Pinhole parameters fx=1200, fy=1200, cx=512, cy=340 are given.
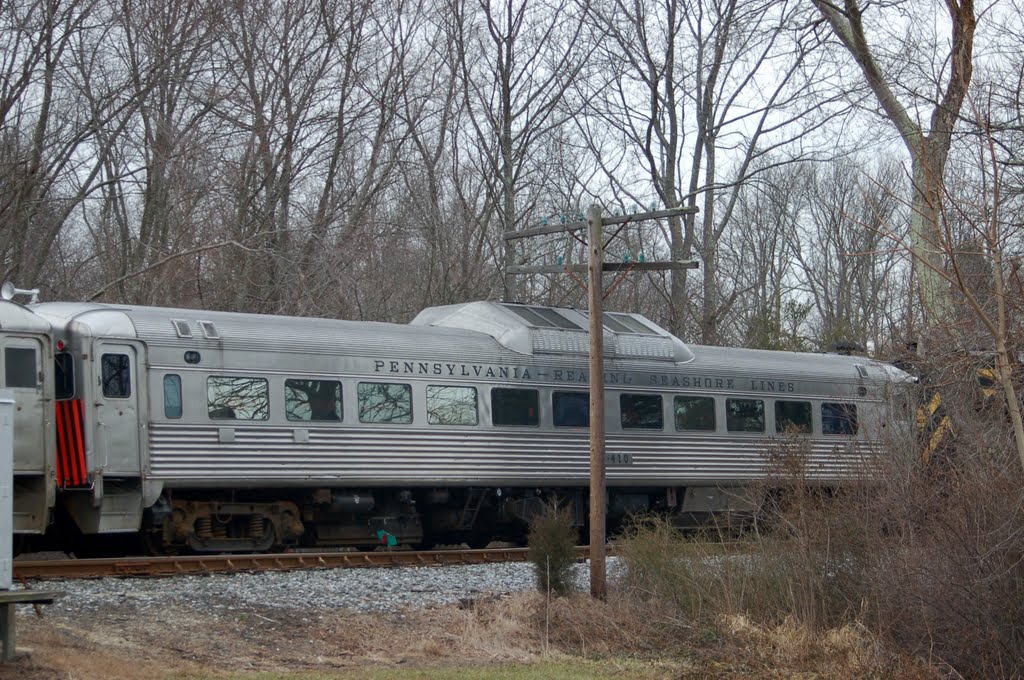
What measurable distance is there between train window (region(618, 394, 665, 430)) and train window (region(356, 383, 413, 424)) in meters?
3.70

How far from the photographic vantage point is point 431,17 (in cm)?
2923

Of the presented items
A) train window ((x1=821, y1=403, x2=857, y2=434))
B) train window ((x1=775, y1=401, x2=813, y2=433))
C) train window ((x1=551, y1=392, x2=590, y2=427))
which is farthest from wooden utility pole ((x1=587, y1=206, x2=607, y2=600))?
train window ((x1=821, y1=403, x2=857, y2=434))

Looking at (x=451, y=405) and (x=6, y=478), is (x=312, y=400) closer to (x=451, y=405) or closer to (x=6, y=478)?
(x=451, y=405)

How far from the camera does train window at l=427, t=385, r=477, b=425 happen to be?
53.9 feet

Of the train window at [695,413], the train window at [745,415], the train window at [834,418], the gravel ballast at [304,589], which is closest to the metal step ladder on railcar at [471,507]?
the gravel ballast at [304,589]

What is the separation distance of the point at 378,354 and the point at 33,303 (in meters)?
4.36

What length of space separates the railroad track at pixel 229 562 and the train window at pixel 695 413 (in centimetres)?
343

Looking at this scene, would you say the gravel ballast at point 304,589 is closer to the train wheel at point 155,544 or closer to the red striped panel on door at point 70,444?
the red striped panel on door at point 70,444

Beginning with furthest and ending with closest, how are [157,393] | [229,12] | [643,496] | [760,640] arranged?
[229,12], [643,496], [157,393], [760,640]

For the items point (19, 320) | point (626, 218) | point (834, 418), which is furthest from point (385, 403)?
point (834, 418)

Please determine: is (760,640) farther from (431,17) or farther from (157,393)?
(431,17)

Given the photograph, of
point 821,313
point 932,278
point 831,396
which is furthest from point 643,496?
point 821,313

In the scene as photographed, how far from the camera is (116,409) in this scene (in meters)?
13.7

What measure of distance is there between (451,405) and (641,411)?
11.2 ft
